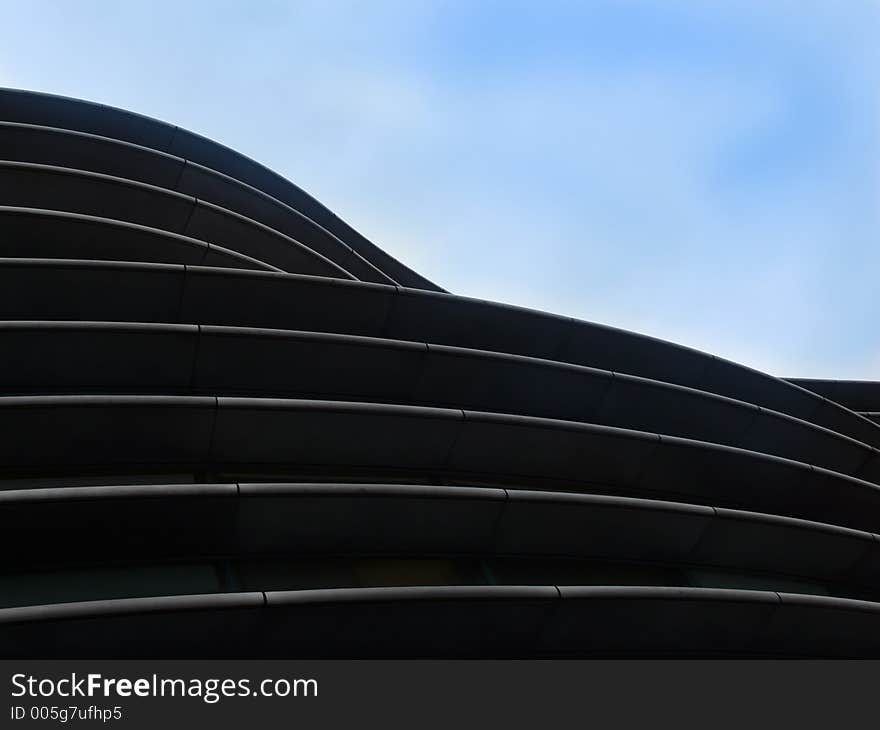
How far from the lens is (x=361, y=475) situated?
45.6ft

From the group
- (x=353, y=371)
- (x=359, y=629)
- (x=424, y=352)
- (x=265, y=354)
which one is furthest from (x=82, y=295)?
(x=359, y=629)

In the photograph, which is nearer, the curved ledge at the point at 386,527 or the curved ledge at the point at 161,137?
the curved ledge at the point at 386,527

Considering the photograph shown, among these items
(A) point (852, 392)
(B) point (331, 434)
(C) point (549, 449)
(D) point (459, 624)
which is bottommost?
(D) point (459, 624)

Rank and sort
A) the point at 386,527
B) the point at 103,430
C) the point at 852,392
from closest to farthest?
the point at 103,430 < the point at 386,527 < the point at 852,392

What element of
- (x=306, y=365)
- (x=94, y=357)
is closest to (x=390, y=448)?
(x=306, y=365)

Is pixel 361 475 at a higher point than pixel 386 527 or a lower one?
higher

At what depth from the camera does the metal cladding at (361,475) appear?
1109 centimetres

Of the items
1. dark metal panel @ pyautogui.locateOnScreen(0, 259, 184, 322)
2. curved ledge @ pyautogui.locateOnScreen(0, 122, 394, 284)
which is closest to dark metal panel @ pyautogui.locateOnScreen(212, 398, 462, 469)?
dark metal panel @ pyautogui.locateOnScreen(0, 259, 184, 322)

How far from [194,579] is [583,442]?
20.0 ft

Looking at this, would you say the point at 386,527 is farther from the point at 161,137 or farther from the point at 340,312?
the point at 161,137

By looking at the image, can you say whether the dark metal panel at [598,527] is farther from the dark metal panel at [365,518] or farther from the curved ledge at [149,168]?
the curved ledge at [149,168]

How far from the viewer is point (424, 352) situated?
49.5 ft

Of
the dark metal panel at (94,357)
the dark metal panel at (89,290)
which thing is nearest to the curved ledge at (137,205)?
the dark metal panel at (89,290)

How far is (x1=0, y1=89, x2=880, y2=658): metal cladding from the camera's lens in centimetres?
1109
